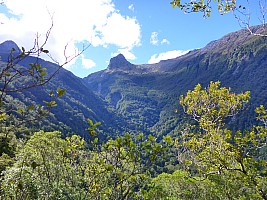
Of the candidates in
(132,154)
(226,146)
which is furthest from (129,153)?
(226,146)

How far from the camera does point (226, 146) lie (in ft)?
28.3

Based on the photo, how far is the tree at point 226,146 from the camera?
8.59 meters

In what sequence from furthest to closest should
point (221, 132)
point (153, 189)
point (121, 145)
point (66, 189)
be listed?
point (153, 189)
point (66, 189)
point (221, 132)
point (121, 145)

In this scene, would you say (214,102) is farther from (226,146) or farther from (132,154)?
(132,154)

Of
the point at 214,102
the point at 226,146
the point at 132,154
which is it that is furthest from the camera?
the point at 214,102

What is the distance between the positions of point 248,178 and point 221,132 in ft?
7.45

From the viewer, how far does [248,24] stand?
4.95 metres

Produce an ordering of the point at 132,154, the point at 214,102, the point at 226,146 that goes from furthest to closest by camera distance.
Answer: the point at 214,102, the point at 226,146, the point at 132,154

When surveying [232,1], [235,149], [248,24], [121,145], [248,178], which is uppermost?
[232,1]

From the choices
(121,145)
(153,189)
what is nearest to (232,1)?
(121,145)

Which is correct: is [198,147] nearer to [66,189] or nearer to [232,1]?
[66,189]

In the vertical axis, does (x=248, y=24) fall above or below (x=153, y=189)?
above

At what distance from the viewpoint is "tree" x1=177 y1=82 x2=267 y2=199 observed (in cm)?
859

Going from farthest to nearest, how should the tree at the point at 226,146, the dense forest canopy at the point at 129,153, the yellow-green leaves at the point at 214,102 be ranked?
the yellow-green leaves at the point at 214,102, the tree at the point at 226,146, the dense forest canopy at the point at 129,153
